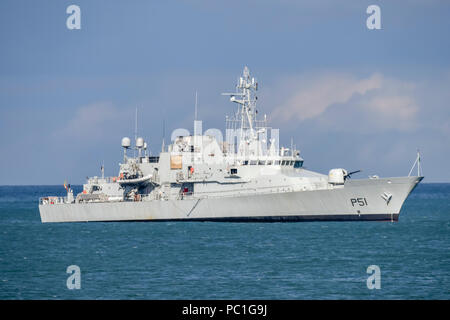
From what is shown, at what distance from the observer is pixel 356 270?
30.6 metres

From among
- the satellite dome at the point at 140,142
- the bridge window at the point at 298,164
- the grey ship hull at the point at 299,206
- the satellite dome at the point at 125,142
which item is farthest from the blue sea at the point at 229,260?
the satellite dome at the point at 125,142

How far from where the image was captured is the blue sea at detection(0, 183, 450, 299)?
26.7 m

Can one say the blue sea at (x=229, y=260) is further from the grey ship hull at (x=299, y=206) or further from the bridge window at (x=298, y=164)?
the bridge window at (x=298, y=164)

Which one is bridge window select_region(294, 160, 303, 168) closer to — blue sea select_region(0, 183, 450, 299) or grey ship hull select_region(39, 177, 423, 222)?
blue sea select_region(0, 183, 450, 299)

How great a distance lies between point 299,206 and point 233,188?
180 inches

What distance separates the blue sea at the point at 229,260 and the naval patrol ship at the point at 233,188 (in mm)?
1108

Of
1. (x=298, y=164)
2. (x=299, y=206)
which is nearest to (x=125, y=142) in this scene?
(x=298, y=164)

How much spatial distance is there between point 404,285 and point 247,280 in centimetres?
583

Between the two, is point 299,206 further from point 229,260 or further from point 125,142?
point 125,142

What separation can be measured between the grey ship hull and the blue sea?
0.80m

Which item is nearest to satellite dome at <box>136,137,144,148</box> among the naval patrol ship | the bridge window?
the naval patrol ship
